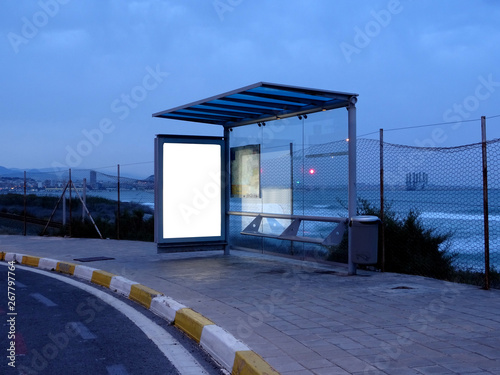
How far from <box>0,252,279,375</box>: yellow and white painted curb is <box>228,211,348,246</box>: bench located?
328 cm

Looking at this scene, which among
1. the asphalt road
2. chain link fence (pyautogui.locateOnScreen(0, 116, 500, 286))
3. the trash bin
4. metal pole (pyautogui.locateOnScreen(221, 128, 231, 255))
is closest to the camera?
the asphalt road

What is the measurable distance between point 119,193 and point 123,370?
1282cm

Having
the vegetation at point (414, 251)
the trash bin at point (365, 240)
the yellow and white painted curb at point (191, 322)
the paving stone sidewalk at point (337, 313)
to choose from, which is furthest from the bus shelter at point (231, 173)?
the yellow and white painted curb at point (191, 322)

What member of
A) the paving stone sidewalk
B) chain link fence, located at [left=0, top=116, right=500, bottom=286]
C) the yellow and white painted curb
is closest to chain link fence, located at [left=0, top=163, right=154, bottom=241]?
chain link fence, located at [left=0, top=116, right=500, bottom=286]

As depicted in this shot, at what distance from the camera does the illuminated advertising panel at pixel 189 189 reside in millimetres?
11695

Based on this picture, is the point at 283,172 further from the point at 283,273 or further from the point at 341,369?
the point at 341,369

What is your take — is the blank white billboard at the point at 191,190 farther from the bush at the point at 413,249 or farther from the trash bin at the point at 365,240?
the trash bin at the point at 365,240

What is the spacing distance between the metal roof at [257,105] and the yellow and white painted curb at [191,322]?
11.9 feet

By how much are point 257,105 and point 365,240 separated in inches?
133

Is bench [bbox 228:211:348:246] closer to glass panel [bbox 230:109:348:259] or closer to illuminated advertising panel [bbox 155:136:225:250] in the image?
glass panel [bbox 230:109:348:259]

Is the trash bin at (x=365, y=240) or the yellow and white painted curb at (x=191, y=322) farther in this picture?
the trash bin at (x=365, y=240)

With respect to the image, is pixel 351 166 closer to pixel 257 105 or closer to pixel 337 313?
pixel 257 105

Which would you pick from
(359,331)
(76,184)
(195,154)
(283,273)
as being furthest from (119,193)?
(359,331)

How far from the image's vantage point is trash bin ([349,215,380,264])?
30.0ft
